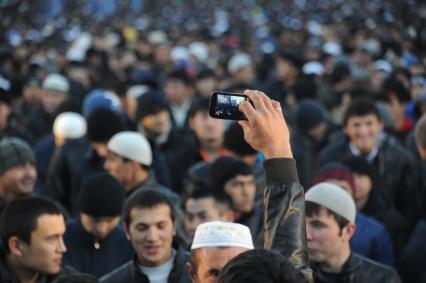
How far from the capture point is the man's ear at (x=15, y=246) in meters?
5.42

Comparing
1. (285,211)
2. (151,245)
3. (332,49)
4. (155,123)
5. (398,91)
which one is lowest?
(332,49)

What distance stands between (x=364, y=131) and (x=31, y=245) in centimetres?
411

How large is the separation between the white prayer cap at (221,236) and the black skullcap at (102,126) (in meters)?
4.42

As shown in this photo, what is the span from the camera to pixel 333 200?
18.4ft

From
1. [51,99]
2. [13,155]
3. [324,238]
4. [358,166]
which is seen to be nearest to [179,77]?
[51,99]

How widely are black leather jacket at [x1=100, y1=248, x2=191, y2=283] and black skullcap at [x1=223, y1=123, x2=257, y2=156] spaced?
2746 mm

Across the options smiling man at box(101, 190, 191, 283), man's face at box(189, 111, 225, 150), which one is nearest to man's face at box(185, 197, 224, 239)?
smiling man at box(101, 190, 191, 283)

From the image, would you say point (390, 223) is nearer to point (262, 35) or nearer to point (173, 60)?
point (173, 60)

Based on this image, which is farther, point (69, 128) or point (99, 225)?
point (69, 128)

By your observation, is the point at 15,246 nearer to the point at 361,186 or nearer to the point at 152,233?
the point at 152,233

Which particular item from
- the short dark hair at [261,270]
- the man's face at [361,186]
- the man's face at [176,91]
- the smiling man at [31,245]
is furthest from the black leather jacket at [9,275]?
the man's face at [176,91]

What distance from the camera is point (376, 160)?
868 cm

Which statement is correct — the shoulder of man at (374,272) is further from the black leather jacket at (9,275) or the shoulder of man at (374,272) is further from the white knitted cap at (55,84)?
the white knitted cap at (55,84)

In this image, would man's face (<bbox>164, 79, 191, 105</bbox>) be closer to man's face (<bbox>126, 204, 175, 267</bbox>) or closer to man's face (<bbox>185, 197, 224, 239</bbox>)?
man's face (<bbox>185, 197, 224, 239</bbox>)
